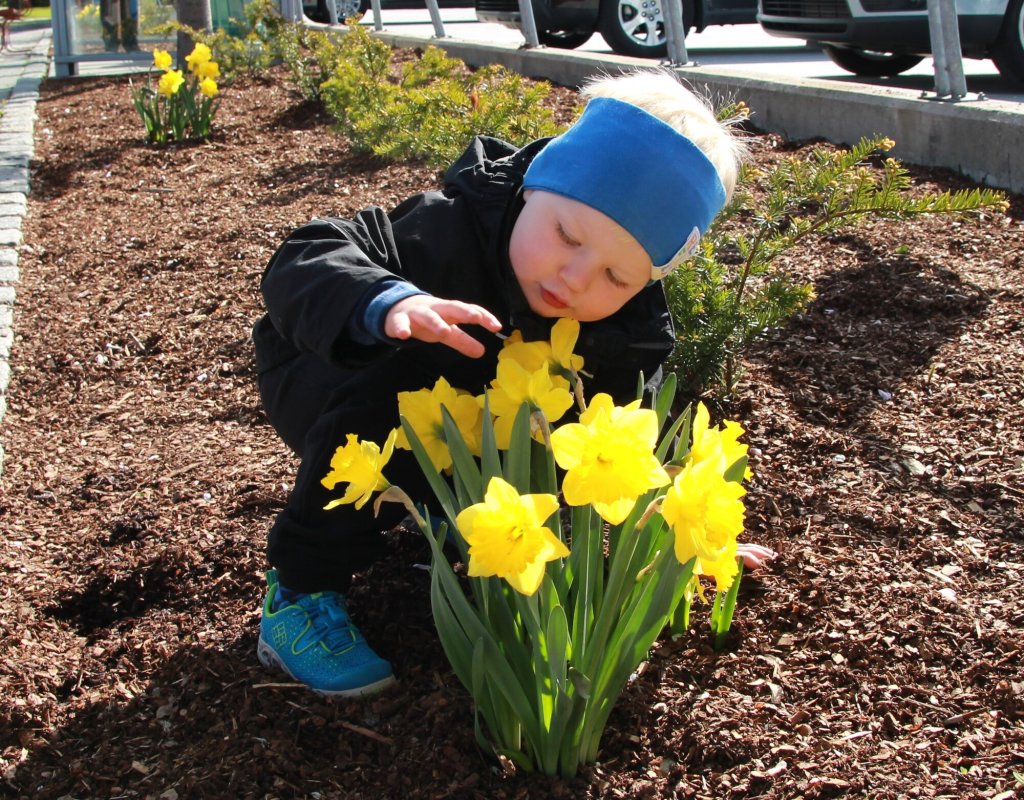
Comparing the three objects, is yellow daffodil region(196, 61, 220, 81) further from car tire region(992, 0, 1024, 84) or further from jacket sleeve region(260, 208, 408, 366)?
jacket sleeve region(260, 208, 408, 366)

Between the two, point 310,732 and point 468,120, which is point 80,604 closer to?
point 310,732

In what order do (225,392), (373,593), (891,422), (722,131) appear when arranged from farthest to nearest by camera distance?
(225,392), (891,422), (373,593), (722,131)

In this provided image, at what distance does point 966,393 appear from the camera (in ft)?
9.87

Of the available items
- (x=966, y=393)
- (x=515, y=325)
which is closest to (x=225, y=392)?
(x=515, y=325)

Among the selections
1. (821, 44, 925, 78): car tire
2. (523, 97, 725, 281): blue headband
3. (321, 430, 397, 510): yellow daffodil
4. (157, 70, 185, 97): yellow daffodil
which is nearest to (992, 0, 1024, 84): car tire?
(821, 44, 925, 78): car tire

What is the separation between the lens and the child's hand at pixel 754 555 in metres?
2.26

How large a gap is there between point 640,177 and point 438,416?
1.79 feet

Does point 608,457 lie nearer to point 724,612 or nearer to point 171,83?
point 724,612

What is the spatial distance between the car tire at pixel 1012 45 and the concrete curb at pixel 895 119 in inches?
83.6

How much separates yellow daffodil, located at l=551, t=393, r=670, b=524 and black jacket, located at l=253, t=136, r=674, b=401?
66 centimetres

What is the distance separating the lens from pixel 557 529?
163 cm

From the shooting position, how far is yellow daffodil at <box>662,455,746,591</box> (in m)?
1.36

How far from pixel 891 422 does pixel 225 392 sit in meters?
2.02

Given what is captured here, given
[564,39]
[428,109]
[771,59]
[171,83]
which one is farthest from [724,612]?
[564,39]
